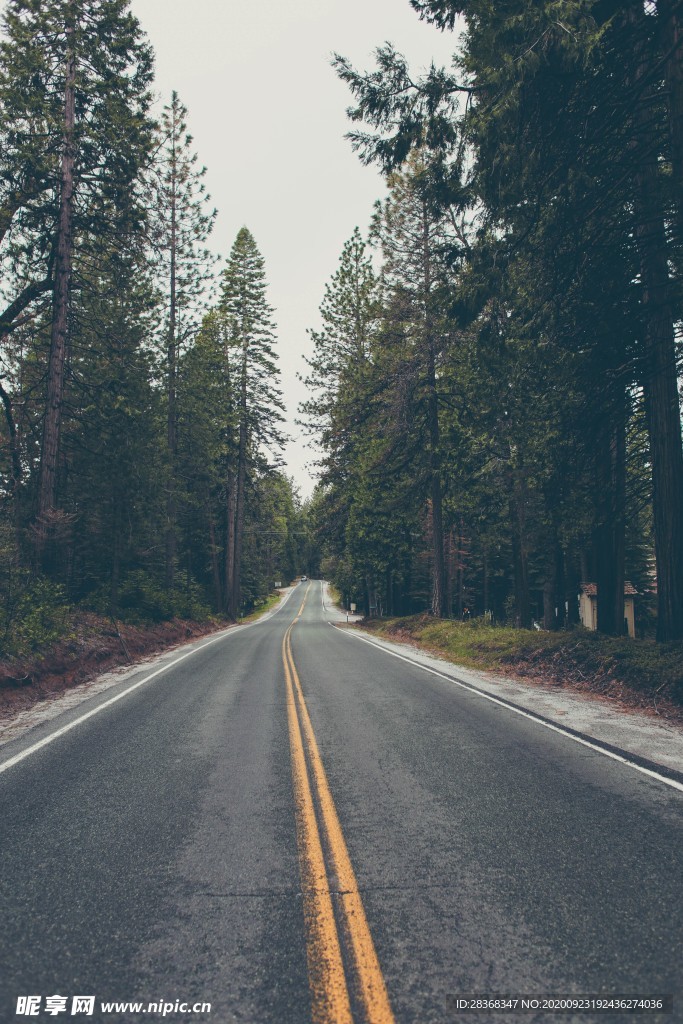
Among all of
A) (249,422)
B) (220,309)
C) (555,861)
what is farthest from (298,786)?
(220,309)

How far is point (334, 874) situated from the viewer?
12.7ft

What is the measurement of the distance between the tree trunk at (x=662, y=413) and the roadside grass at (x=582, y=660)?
29.7 inches

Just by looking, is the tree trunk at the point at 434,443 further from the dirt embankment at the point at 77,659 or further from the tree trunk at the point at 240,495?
the tree trunk at the point at 240,495

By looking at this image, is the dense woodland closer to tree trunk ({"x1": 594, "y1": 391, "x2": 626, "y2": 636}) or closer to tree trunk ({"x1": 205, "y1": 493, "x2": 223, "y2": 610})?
tree trunk ({"x1": 594, "y1": 391, "x2": 626, "y2": 636})

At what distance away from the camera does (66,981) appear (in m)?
2.88

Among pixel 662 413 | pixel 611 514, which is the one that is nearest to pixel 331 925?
pixel 662 413

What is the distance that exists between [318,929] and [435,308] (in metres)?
10.6

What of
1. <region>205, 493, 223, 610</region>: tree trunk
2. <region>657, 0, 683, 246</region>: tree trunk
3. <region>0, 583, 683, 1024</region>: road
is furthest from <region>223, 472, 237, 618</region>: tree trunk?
<region>657, 0, 683, 246</region>: tree trunk

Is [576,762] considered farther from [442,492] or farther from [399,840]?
[442,492]

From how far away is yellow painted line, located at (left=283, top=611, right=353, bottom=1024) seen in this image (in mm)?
2666

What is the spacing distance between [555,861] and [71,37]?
20140 mm

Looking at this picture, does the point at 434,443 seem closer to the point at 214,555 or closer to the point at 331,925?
the point at 331,925

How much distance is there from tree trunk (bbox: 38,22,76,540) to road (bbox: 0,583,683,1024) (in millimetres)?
9779

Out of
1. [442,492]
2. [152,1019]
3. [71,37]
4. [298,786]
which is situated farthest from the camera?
[442,492]
